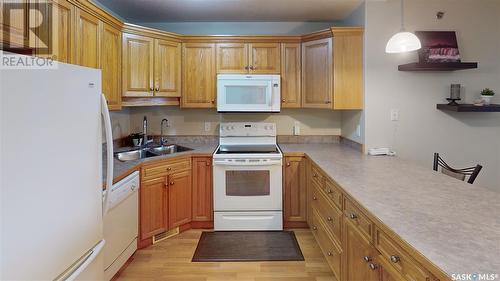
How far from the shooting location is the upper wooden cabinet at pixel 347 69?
326 cm

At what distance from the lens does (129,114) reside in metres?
3.96

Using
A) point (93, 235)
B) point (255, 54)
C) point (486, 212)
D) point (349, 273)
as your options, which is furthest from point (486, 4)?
point (93, 235)

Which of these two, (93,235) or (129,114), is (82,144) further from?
(129,114)

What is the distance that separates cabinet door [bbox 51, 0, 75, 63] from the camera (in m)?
1.99

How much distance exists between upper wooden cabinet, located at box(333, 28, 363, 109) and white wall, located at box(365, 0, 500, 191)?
0.38 ft

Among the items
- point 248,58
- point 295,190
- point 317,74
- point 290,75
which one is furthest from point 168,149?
point 317,74

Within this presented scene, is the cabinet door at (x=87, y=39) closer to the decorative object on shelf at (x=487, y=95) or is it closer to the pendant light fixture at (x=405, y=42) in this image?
the pendant light fixture at (x=405, y=42)

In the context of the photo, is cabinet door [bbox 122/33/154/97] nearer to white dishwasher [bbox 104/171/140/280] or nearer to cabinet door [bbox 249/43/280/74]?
white dishwasher [bbox 104/171/140/280]

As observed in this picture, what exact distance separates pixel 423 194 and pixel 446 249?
726mm

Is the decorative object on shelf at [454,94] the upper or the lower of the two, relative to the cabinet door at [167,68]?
lower

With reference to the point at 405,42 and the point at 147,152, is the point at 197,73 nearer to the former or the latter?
the point at 147,152

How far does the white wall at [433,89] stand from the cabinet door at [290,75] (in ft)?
2.77

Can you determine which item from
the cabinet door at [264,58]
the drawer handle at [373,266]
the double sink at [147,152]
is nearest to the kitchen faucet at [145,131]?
the double sink at [147,152]

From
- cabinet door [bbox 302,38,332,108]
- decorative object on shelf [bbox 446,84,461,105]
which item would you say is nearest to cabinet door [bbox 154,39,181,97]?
cabinet door [bbox 302,38,332,108]
